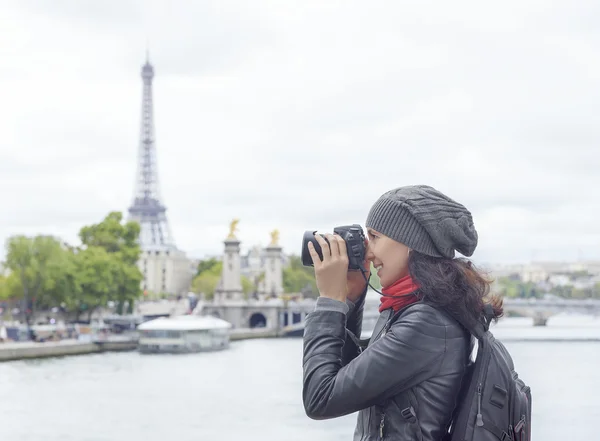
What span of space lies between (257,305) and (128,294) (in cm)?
1179

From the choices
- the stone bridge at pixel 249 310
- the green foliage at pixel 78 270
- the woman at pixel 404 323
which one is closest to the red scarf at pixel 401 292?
the woman at pixel 404 323

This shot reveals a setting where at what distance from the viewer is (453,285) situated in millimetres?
1563

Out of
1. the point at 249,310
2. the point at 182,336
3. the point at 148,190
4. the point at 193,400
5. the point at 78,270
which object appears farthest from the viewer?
the point at 148,190

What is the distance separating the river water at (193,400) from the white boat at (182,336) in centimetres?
353

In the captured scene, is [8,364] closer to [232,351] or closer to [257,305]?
[232,351]

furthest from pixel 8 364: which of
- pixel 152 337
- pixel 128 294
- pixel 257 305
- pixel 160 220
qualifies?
pixel 160 220

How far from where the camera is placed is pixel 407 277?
1.61 meters

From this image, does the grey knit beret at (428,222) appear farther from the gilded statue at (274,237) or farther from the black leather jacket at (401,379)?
the gilded statue at (274,237)

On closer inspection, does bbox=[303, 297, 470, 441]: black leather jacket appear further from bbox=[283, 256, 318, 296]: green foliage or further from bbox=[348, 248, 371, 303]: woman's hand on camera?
bbox=[283, 256, 318, 296]: green foliage

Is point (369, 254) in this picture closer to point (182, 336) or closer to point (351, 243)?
point (351, 243)

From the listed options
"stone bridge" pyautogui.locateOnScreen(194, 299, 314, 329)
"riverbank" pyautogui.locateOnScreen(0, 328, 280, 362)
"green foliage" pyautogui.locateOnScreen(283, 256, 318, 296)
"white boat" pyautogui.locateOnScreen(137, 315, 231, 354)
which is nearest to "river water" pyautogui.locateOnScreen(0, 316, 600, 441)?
"riverbank" pyautogui.locateOnScreen(0, 328, 280, 362)

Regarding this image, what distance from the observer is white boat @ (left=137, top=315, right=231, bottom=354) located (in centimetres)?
3291

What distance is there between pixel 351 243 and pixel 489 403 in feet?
1.06

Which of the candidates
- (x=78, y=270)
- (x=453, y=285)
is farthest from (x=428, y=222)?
(x=78, y=270)
